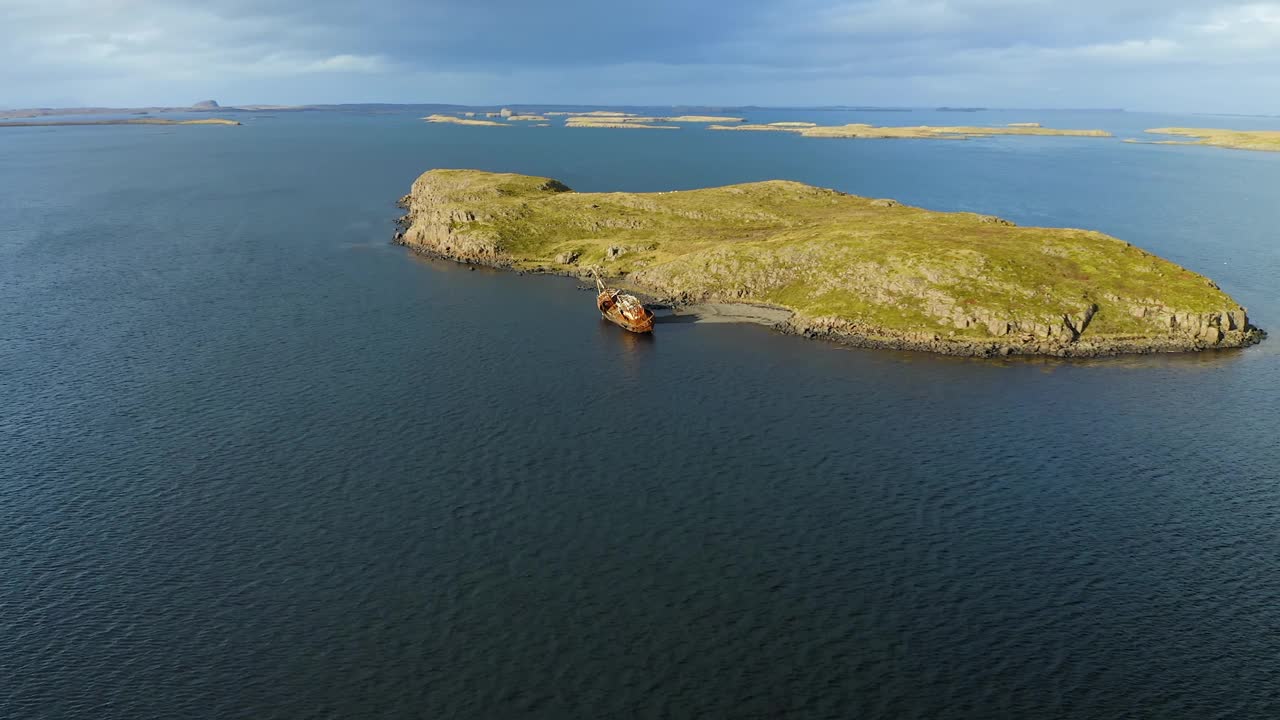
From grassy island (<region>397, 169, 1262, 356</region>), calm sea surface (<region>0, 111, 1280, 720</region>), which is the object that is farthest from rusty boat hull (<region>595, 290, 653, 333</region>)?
grassy island (<region>397, 169, 1262, 356</region>)

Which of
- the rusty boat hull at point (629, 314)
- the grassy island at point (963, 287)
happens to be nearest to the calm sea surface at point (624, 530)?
the rusty boat hull at point (629, 314)

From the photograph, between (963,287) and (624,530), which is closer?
(624,530)

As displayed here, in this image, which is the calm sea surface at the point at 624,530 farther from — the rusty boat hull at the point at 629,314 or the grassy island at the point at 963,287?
the grassy island at the point at 963,287

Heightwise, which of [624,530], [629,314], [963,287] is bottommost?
[624,530]

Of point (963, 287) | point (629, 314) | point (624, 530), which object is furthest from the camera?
point (963, 287)

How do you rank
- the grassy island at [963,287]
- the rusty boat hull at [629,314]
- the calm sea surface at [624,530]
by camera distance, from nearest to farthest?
the calm sea surface at [624,530], the grassy island at [963,287], the rusty boat hull at [629,314]

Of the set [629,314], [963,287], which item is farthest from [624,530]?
[963,287]

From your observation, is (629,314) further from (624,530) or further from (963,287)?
(624,530)
